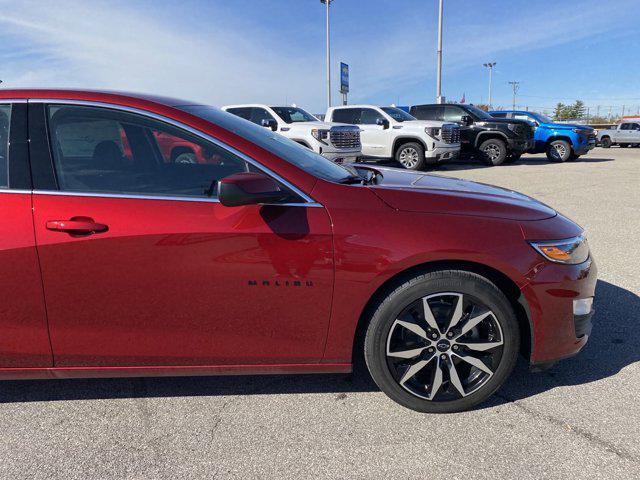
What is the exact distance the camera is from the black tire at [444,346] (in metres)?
2.39

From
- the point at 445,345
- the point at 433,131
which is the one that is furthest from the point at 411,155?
the point at 445,345

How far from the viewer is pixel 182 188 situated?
2391mm

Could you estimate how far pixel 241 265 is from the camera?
2.30 metres

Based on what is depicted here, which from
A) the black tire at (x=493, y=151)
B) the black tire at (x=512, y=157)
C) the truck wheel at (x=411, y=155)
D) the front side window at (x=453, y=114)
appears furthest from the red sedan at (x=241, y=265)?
the black tire at (x=512, y=157)

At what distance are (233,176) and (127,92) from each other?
0.92m

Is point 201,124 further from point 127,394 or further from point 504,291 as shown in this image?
point 504,291

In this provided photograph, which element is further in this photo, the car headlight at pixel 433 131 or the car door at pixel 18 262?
the car headlight at pixel 433 131

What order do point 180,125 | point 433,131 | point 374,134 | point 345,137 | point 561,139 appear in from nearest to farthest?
point 180,125 → point 345,137 → point 433,131 → point 374,134 → point 561,139

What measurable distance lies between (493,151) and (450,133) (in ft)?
7.73

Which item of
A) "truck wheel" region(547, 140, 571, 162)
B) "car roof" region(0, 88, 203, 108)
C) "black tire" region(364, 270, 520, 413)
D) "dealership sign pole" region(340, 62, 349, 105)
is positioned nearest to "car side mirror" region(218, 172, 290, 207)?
"car roof" region(0, 88, 203, 108)

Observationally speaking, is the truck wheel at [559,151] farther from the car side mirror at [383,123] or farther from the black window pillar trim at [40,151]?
the black window pillar trim at [40,151]

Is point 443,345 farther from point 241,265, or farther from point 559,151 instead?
point 559,151

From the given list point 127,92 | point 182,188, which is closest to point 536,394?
point 182,188

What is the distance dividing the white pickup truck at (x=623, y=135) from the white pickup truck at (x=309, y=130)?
70.4 ft
